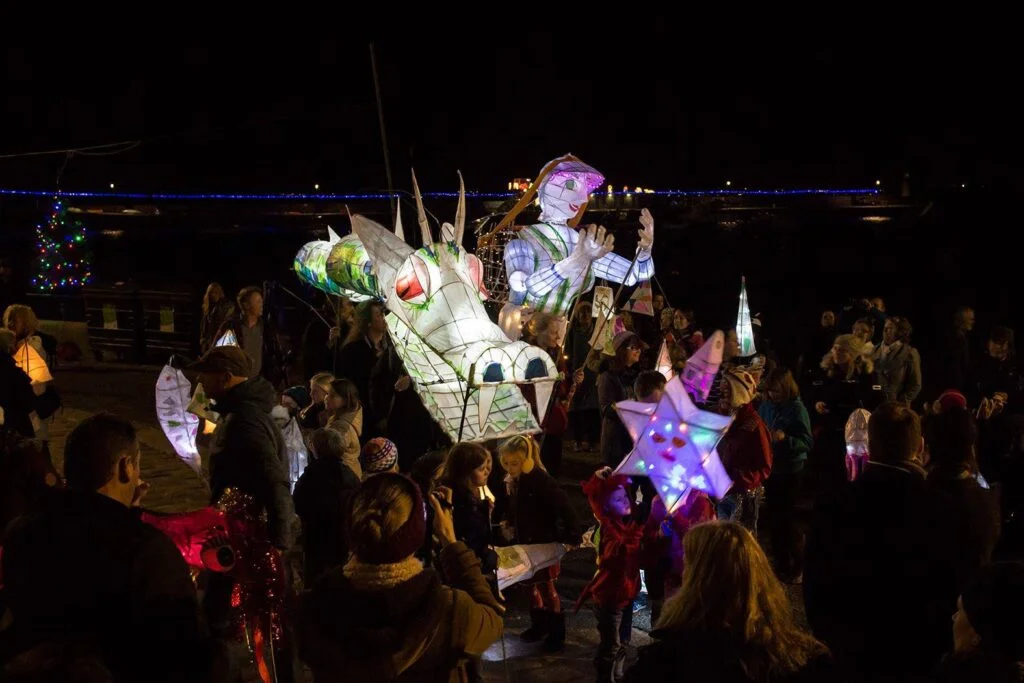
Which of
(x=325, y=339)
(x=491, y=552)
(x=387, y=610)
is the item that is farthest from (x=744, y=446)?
(x=325, y=339)

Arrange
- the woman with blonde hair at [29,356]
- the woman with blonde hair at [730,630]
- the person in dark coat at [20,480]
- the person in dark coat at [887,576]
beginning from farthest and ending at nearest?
the woman with blonde hair at [29,356]
the person in dark coat at [20,480]
the person in dark coat at [887,576]
the woman with blonde hair at [730,630]

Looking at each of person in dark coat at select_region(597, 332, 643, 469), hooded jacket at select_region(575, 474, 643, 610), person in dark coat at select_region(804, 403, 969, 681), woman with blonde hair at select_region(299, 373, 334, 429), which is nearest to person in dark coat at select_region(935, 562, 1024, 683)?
person in dark coat at select_region(804, 403, 969, 681)

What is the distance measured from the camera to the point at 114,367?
1758cm

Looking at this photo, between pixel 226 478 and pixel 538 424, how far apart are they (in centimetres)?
244

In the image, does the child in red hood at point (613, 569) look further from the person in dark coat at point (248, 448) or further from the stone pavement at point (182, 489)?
the person in dark coat at point (248, 448)

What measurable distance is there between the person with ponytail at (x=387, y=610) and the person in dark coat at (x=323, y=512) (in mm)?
1864

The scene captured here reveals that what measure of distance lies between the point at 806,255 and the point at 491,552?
15526 mm

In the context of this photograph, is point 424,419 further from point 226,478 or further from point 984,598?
point 984,598

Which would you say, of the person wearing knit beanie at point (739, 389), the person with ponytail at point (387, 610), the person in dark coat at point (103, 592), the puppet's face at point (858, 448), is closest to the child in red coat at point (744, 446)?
the person wearing knit beanie at point (739, 389)

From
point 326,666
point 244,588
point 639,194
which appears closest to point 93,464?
point 326,666

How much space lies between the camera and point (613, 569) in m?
5.21

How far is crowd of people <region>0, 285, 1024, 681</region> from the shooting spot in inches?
107

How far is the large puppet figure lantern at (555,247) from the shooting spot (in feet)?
24.3

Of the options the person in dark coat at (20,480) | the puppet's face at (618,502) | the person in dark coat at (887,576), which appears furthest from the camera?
the puppet's face at (618,502)
